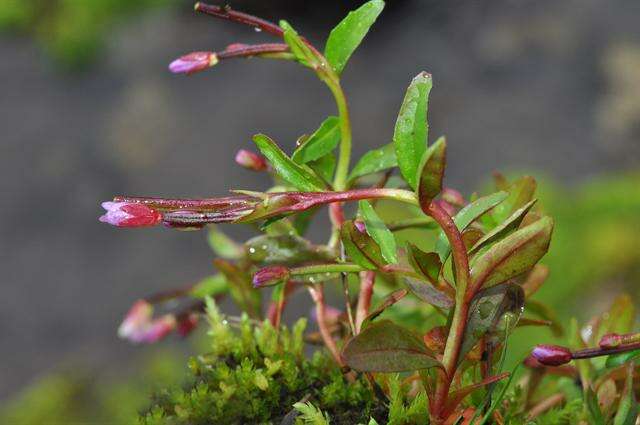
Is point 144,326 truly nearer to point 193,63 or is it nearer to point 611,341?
point 193,63

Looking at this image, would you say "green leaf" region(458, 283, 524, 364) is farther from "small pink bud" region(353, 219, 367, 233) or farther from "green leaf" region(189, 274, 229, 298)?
"green leaf" region(189, 274, 229, 298)

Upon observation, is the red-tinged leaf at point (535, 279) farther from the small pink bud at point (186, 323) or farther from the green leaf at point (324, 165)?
the small pink bud at point (186, 323)

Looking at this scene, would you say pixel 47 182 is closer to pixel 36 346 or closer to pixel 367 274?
pixel 36 346

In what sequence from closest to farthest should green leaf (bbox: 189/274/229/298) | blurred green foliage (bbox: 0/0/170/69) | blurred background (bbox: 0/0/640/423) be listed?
green leaf (bbox: 189/274/229/298), blurred background (bbox: 0/0/640/423), blurred green foliage (bbox: 0/0/170/69)

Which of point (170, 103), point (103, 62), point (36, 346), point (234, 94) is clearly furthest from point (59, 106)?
point (36, 346)

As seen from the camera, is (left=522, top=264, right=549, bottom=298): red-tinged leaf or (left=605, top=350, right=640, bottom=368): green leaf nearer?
(left=605, top=350, right=640, bottom=368): green leaf

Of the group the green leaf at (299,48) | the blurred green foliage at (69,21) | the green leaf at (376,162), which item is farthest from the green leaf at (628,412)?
the blurred green foliage at (69,21)

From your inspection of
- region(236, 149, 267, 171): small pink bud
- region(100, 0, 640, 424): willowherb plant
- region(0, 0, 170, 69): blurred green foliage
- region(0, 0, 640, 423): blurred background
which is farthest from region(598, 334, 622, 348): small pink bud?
region(0, 0, 170, 69): blurred green foliage
